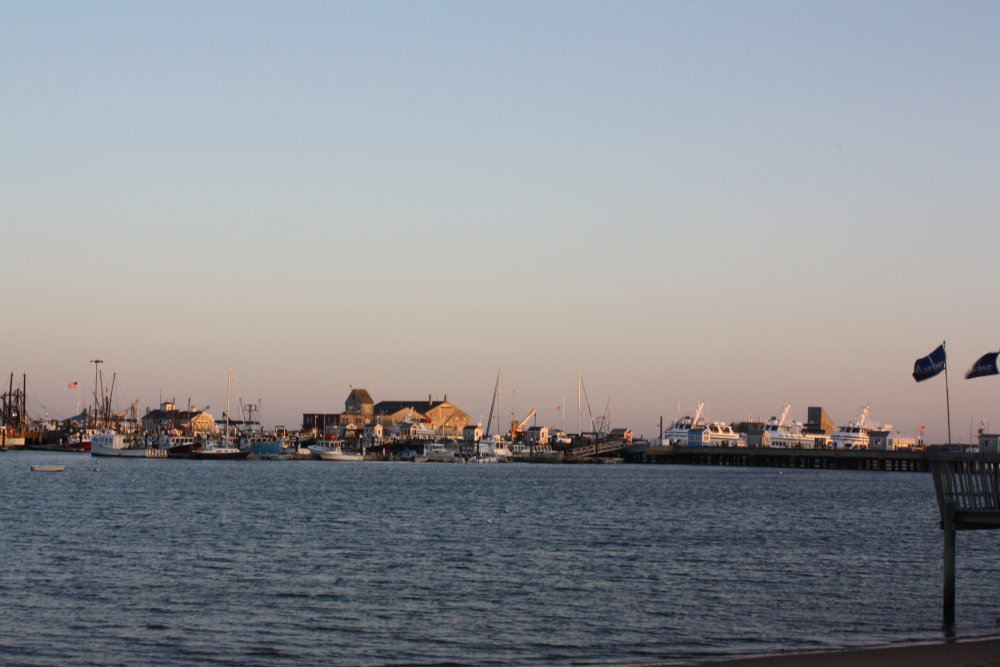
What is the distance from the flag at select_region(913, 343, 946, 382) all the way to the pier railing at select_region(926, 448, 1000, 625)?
11.1 ft

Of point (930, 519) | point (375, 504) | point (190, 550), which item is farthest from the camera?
point (375, 504)

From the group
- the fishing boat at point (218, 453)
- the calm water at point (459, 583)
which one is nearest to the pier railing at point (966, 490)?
the calm water at point (459, 583)

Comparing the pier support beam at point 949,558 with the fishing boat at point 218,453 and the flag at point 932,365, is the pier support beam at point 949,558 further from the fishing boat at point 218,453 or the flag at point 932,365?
the fishing boat at point 218,453

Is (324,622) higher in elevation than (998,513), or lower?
lower

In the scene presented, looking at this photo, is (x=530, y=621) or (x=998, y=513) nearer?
(x=998, y=513)

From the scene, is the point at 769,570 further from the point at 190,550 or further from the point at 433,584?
the point at 190,550

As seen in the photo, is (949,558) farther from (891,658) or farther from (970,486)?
(891,658)

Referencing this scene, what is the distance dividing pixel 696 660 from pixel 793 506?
2422 inches

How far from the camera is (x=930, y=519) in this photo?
239 feet

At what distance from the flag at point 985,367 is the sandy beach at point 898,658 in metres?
7.64

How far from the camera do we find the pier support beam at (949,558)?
29688 mm

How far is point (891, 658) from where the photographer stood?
25141 mm

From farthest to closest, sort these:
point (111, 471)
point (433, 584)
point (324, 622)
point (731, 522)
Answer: point (111, 471) → point (731, 522) → point (433, 584) → point (324, 622)

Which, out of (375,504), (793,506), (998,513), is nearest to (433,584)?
(998,513)
